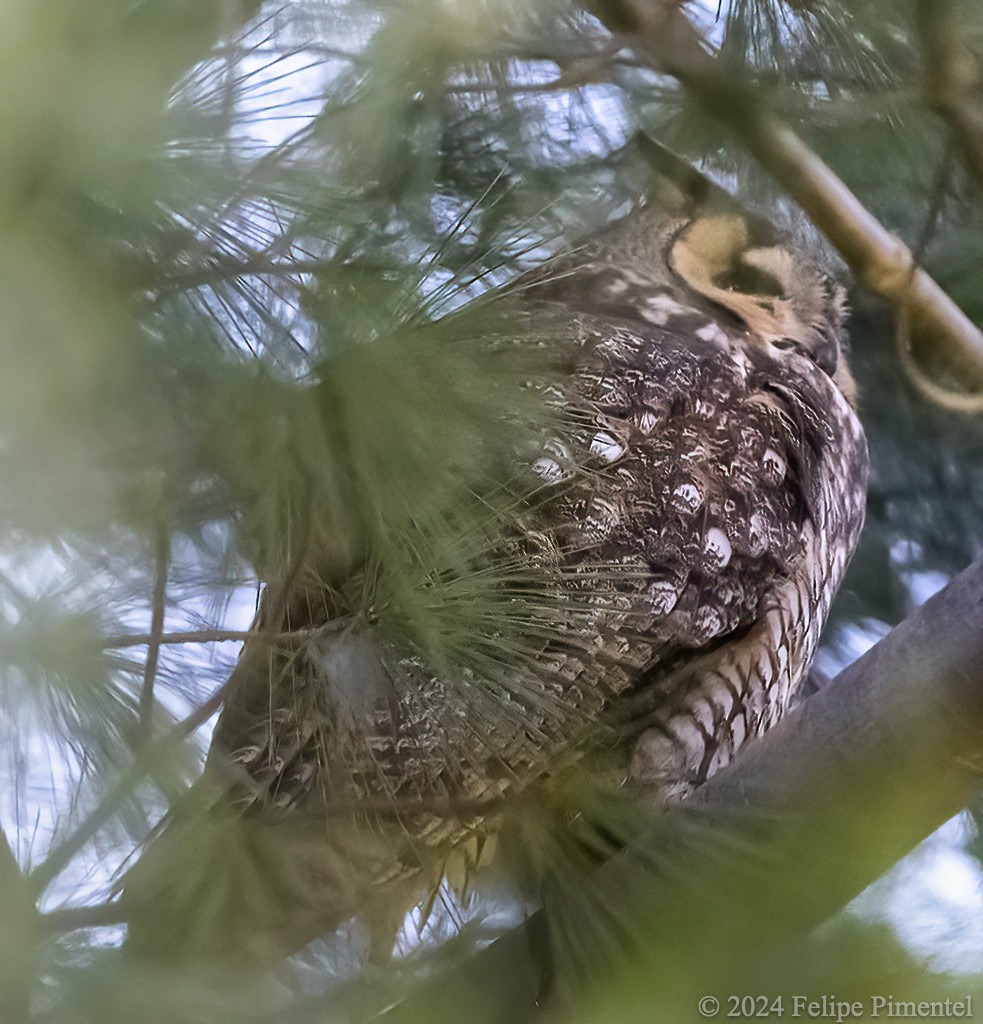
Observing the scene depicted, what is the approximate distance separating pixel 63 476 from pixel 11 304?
0.42ft

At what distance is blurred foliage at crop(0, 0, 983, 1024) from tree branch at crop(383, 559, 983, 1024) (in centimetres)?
4

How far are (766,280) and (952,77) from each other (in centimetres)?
96

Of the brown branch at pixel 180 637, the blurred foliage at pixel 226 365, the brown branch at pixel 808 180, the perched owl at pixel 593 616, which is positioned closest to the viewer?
the blurred foliage at pixel 226 365

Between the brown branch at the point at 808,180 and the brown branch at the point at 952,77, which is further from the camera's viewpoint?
the brown branch at the point at 808,180

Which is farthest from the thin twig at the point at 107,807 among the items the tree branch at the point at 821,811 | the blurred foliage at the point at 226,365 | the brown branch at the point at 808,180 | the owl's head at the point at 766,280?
the owl's head at the point at 766,280

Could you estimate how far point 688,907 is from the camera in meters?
0.84

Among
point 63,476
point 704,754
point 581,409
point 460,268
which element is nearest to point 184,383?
point 63,476

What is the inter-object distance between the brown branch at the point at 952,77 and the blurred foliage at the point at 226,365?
24 millimetres

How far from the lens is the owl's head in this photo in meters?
1.87

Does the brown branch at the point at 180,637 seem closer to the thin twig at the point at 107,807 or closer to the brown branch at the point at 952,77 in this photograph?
the thin twig at the point at 107,807

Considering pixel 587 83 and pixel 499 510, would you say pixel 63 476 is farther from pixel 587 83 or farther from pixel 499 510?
pixel 587 83

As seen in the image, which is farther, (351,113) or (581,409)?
(581,409)

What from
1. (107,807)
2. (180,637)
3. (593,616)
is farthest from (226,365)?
(593,616)

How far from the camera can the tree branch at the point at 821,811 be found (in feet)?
2.45
